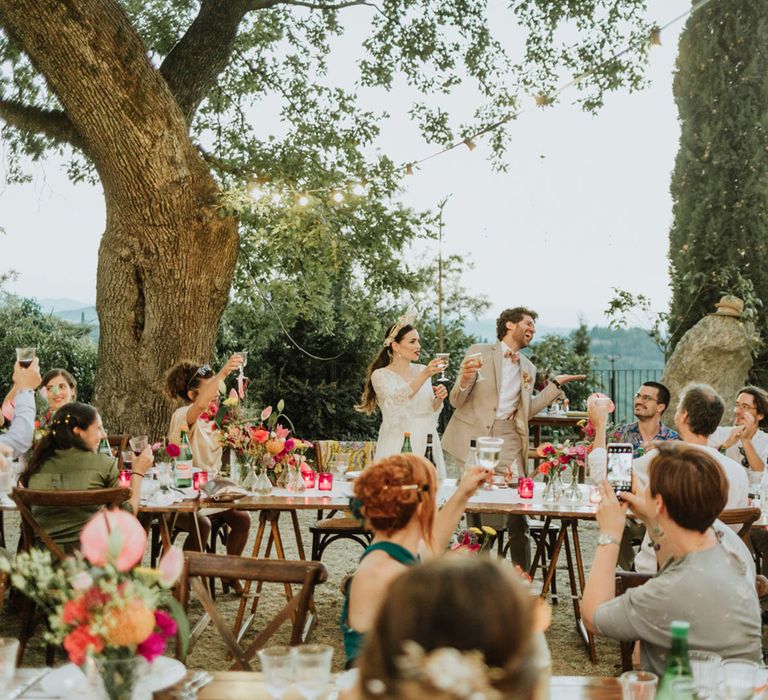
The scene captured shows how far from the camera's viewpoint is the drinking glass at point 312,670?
1.87 m

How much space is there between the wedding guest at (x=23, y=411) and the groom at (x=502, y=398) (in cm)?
268

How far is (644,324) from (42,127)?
7.37m

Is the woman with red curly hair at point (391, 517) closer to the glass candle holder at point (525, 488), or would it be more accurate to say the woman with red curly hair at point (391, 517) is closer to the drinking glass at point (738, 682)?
the drinking glass at point (738, 682)

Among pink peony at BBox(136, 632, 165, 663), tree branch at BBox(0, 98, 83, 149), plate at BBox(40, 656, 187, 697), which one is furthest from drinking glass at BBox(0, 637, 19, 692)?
tree branch at BBox(0, 98, 83, 149)

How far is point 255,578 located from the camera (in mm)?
2801

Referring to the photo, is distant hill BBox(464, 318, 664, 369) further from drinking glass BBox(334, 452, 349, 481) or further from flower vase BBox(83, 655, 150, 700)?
flower vase BBox(83, 655, 150, 700)

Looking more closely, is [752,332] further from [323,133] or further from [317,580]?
[317,580]

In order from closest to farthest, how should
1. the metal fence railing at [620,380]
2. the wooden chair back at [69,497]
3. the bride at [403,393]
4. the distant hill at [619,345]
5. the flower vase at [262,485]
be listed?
the wooden chair back at [69,497] → the flower vase at [262,485] → the bride at [403,393] → the distant hill at [619,345] → the metal fence railing at [620,380]

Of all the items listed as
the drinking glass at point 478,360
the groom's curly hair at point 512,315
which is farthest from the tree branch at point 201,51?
the drinking glass at point 478,360

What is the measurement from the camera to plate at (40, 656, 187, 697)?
209 centimetres

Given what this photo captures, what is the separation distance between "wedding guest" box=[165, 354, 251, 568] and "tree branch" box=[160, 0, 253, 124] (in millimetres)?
3822

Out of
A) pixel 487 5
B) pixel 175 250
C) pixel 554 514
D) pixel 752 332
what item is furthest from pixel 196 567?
pixel 752 332

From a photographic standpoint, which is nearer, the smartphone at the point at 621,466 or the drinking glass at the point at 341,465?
the smartphone at the point at 621,466

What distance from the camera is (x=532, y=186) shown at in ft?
40.4
